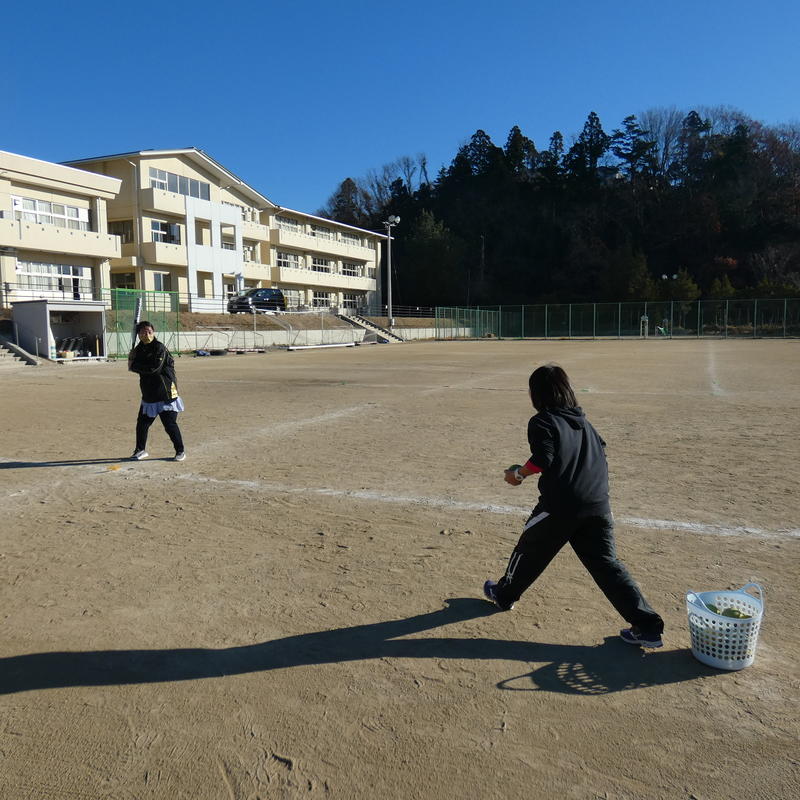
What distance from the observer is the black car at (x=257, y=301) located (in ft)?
144

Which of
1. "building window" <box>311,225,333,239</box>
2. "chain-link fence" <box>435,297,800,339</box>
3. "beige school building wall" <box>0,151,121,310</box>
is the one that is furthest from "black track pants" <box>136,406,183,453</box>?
"building window" <box>311,225,333,239</box>

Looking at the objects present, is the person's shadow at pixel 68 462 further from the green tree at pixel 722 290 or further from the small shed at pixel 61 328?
the green tree at pixel 722 290

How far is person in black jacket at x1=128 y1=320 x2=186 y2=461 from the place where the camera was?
24.3 ft

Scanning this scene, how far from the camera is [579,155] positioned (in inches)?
3647

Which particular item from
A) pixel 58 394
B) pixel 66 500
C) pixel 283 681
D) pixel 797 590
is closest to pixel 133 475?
pixel 66 500

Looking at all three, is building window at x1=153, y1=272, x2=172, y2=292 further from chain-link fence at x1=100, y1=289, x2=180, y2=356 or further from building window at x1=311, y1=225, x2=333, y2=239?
building window at x1=311, y1=225, x2=333, y2=239

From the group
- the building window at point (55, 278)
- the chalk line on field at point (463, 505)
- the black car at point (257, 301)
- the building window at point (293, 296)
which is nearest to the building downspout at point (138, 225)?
the building window at point (55, 278)

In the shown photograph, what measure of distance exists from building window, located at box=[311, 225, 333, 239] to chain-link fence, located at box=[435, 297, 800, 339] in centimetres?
1368

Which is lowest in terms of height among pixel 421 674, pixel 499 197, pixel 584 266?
pixel 421 674

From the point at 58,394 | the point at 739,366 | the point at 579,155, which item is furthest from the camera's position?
the point at 579,155

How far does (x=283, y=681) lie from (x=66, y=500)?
155 inches

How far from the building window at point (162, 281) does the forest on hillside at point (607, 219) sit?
3875cm

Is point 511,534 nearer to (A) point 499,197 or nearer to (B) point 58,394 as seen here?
(B) point 58,394

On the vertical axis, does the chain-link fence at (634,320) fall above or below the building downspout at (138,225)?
below
